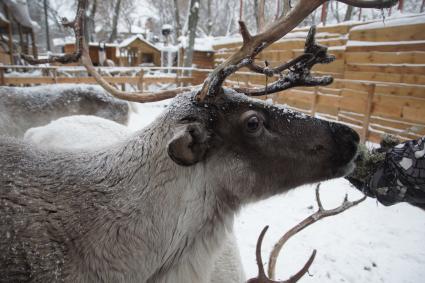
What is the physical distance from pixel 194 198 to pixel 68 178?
2.32ft

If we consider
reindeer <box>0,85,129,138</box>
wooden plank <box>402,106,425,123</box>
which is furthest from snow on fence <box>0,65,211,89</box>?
wooden plank <box>402,106,425,123</box>

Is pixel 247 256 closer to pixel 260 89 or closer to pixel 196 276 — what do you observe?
pixel 196 276

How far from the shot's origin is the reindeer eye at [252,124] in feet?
5.45

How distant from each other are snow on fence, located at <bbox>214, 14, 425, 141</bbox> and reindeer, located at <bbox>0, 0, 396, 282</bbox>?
490cm

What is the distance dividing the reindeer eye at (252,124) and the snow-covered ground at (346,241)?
1656 mm

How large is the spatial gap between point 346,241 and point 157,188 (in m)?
3.62

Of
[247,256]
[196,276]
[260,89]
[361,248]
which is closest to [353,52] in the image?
[361,248]

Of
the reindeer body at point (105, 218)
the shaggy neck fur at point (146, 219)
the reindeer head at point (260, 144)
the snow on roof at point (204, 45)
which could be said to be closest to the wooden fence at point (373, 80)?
the reindeer head at point (260, 144)

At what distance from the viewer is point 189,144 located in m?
1.52

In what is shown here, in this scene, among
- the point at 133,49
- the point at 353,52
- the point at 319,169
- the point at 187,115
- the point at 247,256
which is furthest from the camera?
the point at 133,49

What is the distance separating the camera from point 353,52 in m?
10.8

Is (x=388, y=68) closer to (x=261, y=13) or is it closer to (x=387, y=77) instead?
(x=387, y=77)

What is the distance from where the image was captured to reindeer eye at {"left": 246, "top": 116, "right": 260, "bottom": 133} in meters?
1.66

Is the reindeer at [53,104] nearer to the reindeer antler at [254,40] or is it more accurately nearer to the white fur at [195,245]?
the white fur at [195,245]
